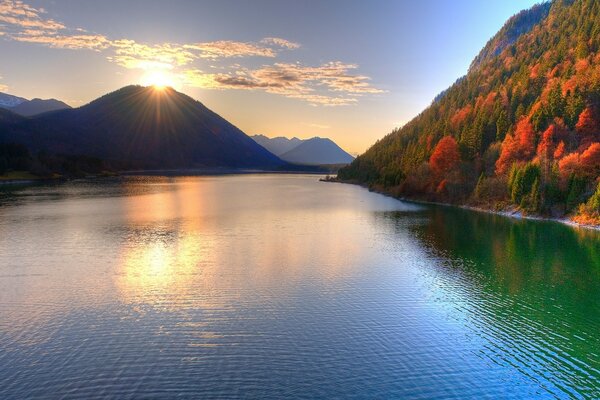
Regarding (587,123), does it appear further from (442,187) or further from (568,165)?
(442,187)

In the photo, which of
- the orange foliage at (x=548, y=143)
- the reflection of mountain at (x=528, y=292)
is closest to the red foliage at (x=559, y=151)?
the orange foliage at (x=548, y=143)

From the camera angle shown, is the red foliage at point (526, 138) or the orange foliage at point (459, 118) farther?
the orange foliage at point (459, 118)

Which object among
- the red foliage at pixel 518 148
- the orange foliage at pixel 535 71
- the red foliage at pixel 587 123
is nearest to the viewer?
the red foliage at pixel 587 123

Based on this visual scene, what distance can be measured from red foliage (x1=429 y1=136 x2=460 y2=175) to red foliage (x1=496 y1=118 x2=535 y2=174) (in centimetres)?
1960

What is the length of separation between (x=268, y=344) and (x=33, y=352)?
16.4m

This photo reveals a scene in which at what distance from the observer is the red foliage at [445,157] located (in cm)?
14700

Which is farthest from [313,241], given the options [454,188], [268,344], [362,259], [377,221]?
[454,188]

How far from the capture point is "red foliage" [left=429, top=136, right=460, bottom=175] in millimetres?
147000

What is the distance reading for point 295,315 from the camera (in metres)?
37.2

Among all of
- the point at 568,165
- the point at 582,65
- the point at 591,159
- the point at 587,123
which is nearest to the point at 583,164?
the point at 591,159

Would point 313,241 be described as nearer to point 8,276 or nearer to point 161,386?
point 8,276

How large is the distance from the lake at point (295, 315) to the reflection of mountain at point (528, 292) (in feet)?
0.65

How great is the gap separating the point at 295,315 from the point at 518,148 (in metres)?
112

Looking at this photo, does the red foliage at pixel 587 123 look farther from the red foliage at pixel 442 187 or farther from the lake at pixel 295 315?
the lake at pixel 295 315
